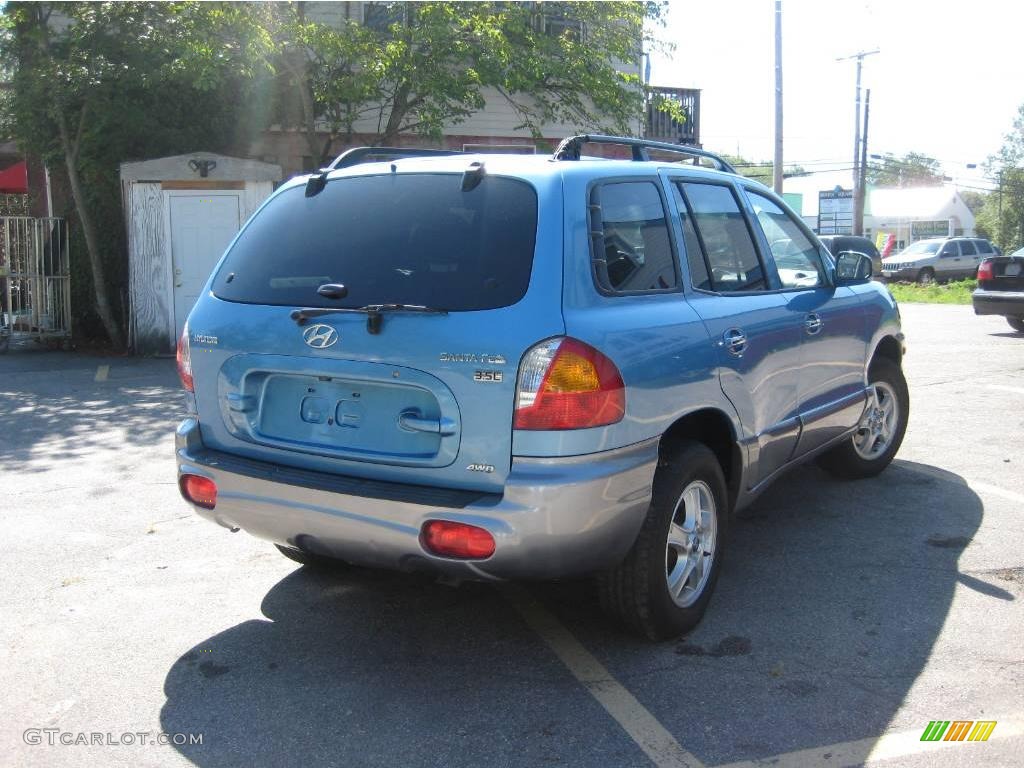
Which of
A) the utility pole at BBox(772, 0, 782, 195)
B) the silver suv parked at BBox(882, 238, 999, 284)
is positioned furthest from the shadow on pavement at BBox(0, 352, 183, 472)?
the silver suv parked at BBox(882, 238, 999, 284)

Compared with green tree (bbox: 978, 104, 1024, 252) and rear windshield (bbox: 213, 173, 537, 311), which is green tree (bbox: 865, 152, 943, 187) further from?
rear windshield (bbox: 213, 173, 537, 311)

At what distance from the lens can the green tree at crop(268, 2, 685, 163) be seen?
13.7 m

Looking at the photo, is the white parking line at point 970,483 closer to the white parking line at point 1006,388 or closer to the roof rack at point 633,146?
the roof rack at point 633,146

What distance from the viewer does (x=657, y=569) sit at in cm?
384

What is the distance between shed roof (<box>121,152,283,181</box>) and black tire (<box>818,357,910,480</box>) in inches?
354

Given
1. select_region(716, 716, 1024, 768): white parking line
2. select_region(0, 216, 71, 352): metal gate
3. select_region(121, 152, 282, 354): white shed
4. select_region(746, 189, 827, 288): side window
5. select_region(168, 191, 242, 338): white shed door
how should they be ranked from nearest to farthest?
select_region(716, 716, 1024, 768): white parking line, select_region(746, 189, 827, 288): side window, select_region(121, 152, 282, 354): white shed, select_region(168, 191, 242, 338): white shed door, select_region(0, 216, 71, 352): metal gate

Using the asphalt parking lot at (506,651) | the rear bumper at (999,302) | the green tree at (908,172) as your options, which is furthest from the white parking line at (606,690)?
the green tree at (908,172)

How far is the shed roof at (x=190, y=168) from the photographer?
502 inches

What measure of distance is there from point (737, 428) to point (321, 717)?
202cm

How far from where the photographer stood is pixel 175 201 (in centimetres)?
1302

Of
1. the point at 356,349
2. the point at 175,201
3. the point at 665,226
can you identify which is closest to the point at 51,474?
the point at 356,349

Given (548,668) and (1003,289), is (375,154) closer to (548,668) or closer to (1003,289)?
(548,668)

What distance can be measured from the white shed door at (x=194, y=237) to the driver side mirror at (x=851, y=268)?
30.1 feet

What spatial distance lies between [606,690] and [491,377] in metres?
1.20
